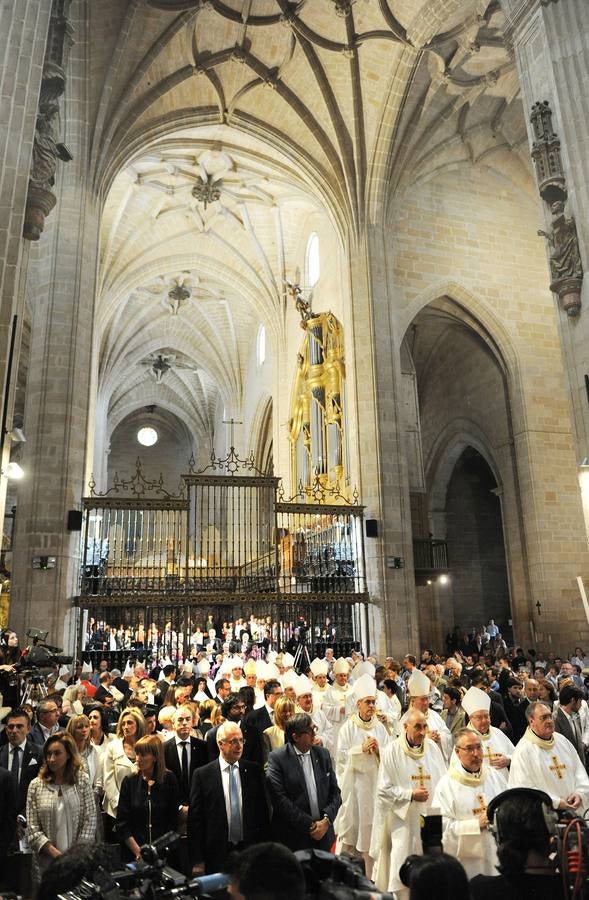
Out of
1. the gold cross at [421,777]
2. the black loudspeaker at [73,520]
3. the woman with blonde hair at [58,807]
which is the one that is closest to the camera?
the woman with blonde hair at [58,807]

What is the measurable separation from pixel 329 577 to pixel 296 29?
12106 mm

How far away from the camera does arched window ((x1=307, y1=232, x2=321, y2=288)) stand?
21.3 meters

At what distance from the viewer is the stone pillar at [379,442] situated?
14508 millimetres

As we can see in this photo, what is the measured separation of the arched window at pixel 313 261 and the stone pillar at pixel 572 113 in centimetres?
1246

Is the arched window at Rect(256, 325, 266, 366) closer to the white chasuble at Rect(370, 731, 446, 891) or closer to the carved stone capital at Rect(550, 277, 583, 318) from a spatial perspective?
the carved stone capital at Rect(550, 277, 583, 318)

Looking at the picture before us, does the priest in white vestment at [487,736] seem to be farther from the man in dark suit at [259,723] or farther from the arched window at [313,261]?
the arched window at [313,261]

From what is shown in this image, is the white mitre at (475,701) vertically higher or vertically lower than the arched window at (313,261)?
lower

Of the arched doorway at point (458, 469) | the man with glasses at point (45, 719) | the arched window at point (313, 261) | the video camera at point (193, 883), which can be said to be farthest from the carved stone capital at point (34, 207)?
the arched window at point (313, 261)

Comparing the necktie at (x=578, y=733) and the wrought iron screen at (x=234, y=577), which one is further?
the wrought iron screen at (x=234, y=577)

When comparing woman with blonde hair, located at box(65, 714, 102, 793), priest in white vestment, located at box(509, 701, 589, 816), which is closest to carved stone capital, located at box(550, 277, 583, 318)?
priest in white vestment, located at box(509, 701, 589, 816)

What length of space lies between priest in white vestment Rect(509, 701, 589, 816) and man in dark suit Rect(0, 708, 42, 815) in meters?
2.99

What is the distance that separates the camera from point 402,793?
424 cm

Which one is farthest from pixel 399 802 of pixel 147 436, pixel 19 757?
pixel 147 436

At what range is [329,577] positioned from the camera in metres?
14.6
